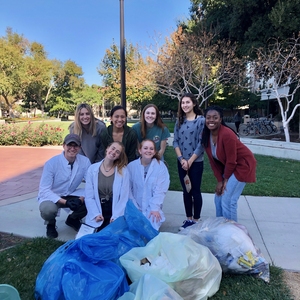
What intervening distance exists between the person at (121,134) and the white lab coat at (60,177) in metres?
0.41

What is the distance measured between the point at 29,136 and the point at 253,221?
11.2 metres

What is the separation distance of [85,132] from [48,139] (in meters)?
9.56

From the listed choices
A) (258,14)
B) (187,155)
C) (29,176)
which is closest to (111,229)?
(187,155)

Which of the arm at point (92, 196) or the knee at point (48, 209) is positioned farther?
the knee at point (48, 209)

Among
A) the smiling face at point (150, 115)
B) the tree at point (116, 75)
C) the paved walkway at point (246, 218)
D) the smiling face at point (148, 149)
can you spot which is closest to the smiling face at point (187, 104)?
the smiling face at point (150, 115)

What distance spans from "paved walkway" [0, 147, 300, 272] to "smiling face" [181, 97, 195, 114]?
1574 mm

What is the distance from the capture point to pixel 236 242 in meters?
2.53

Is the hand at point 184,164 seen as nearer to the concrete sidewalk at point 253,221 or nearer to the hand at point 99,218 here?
the concrete sidewalk at point 253,221

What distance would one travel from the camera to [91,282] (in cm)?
195

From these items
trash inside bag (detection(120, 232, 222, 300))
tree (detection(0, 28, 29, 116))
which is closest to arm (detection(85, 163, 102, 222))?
trash inside bag (detection(120, 232, 222, 300))

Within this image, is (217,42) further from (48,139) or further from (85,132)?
(85,132)

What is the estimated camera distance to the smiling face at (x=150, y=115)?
142 inches

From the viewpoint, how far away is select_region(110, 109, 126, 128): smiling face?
11.5ft

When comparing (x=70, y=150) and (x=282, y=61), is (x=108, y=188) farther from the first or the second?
(x=282, y=61)
